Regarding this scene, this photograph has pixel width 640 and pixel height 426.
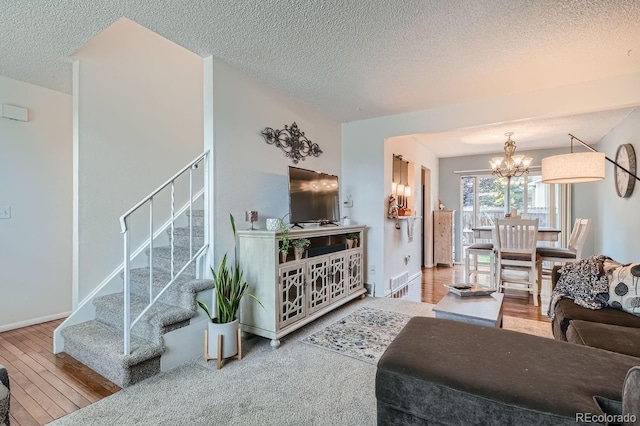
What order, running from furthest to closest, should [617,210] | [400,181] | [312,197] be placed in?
[400,181]
[617,210]
[312,197]

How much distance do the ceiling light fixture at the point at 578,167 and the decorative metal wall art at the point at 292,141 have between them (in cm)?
239

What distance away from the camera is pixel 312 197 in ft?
11.0

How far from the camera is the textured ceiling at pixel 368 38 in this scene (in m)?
1.92

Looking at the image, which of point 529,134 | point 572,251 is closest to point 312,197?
point 572,251

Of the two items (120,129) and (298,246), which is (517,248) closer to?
(298,246)

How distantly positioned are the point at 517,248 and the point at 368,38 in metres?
3.33

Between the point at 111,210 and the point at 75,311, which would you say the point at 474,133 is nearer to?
the point at 111,210

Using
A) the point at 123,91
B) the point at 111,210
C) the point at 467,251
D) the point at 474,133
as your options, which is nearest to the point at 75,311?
the point at 111,210

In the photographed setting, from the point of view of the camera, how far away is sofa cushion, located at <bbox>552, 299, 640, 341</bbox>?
1.94 meters

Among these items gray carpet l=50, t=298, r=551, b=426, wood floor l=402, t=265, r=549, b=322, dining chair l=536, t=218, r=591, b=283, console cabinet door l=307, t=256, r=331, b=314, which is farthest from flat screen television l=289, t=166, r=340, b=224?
dining chair l=536, t=218, r=591, b=283

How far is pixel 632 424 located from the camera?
86 centimetres

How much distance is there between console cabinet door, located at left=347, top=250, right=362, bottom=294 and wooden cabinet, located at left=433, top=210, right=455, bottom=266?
3.19 meters

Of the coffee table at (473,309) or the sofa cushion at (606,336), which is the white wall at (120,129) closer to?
the coffee table at (473,309)

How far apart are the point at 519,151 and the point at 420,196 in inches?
89.9
